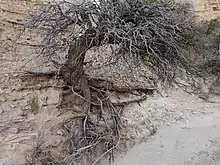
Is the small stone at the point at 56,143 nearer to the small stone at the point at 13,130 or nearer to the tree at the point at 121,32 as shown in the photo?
the tree at the point at 121,32

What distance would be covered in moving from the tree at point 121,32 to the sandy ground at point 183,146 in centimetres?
62

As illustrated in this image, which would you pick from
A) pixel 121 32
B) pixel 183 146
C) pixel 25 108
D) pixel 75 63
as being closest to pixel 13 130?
pixel 25 108

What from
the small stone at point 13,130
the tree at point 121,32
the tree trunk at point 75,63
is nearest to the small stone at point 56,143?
the tree at point 121,32

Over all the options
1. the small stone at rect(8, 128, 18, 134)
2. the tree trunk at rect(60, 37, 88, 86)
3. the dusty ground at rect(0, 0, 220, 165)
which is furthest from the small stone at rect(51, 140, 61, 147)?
the tree trunk at rect(60, 37, 88, 86)

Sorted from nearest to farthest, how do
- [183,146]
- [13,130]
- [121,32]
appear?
[121,32] < [13,130] < [183,146]

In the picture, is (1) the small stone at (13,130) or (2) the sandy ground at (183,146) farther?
(2) the sandy ground at (183,146)

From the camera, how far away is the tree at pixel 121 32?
144 inches

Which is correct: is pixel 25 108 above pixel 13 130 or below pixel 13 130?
above

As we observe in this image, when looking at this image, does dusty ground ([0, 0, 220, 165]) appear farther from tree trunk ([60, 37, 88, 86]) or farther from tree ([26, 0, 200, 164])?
tree ([26, 0, 200, 164])

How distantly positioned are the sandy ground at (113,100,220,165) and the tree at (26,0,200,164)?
0.62m

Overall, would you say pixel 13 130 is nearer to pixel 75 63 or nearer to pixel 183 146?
pixel 75 63

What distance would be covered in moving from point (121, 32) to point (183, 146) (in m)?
2.07

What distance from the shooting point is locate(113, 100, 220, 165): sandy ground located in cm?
446

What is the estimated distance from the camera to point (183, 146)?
188 inches
